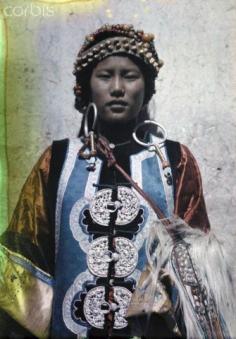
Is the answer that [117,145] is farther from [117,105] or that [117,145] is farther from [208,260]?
[208,260]

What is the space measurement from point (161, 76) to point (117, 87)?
29cm

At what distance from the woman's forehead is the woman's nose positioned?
6 centimetres

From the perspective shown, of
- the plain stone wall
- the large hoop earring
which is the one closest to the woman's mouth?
the large hoop earring

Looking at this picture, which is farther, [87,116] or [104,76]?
[87,116]

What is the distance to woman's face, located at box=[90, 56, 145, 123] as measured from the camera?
4.38m

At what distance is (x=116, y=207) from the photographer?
4.31 m

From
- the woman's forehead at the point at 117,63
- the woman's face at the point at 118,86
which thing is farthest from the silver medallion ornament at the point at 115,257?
the woman's forehead at the point at 117,63

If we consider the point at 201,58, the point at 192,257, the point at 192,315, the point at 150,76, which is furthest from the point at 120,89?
the point at 192,315

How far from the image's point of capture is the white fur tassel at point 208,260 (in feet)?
14.0

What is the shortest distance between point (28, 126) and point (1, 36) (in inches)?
20.8

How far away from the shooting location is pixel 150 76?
4465 millimetres

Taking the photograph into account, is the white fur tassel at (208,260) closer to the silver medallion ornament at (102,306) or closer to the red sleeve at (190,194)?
the red sleeve at (190,194)

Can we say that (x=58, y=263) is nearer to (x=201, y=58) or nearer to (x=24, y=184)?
(x=24, y=184)

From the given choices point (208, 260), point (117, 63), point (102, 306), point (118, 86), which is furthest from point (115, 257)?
point (117, 63)
